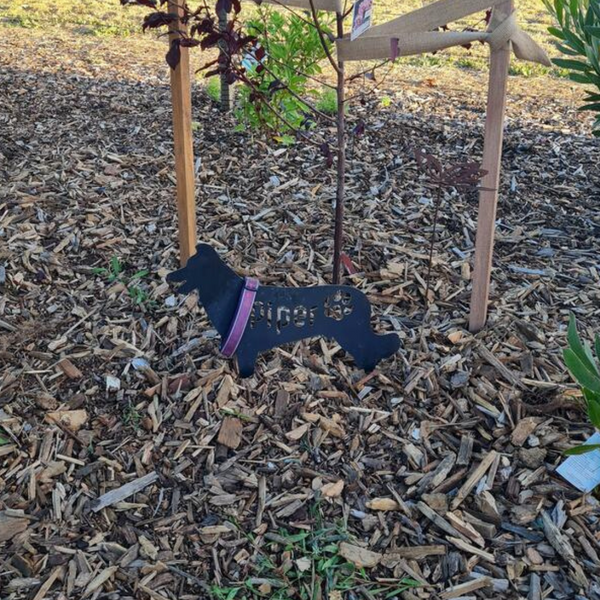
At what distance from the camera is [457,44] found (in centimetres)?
226

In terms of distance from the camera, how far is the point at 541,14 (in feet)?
26.7

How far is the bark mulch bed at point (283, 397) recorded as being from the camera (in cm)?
194

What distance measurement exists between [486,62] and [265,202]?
12.3ft

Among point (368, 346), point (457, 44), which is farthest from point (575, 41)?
point (368, 346)

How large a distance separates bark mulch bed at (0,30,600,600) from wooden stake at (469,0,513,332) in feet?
0.51

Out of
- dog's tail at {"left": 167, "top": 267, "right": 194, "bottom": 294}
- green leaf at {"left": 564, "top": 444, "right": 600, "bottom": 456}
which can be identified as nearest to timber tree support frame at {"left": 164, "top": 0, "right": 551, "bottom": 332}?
dog's tail at {"left": 167, "top": 267, "right": 194, "bottom": 294}

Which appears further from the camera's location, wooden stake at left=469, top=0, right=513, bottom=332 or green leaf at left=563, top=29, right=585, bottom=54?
wooden stake at left=469, top=0, right=513, bottom=332

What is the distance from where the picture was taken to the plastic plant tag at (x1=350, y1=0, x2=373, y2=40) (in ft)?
7.29

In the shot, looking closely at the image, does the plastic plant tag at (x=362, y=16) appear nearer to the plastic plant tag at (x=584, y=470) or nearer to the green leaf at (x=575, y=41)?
the green leaf at (x=575, y=41)

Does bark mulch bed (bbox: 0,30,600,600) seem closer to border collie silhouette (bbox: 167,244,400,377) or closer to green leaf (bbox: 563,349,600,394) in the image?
border collie silhouette (bbox: 167,244,400,377)

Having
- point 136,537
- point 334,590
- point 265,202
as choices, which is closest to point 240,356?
point 136,537

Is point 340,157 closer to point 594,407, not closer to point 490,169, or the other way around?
point 490,169

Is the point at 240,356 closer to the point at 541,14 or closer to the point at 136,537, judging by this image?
the point at 136,537

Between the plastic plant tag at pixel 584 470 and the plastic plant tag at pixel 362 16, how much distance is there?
1482mm
